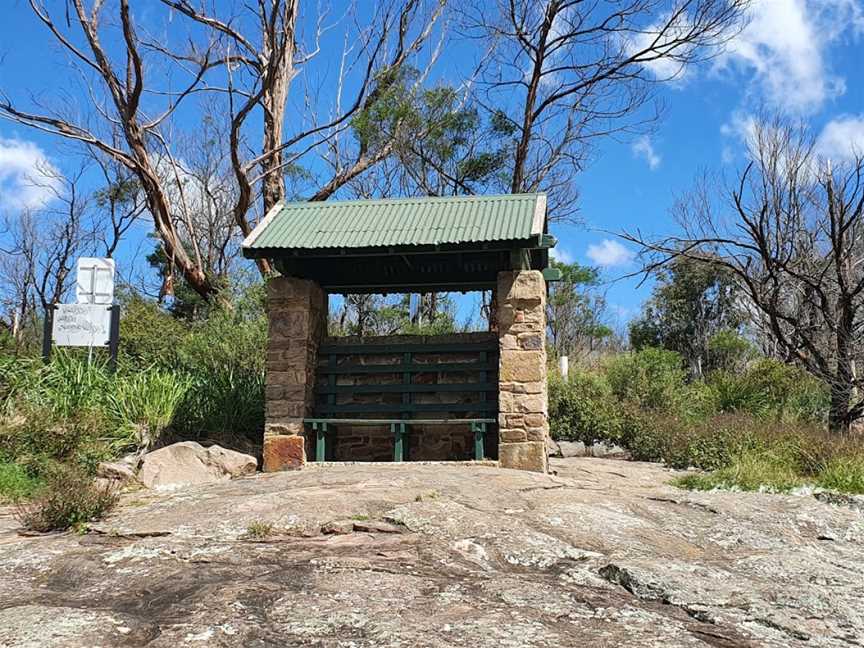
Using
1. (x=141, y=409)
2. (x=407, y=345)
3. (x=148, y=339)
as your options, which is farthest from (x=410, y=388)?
(x=148, y=339)

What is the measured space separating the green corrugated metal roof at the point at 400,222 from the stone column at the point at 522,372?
2.01 ft

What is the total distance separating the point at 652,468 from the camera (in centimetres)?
1048

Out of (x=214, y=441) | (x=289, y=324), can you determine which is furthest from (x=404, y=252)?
(x=214, y=441)

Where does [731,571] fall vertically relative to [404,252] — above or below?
below

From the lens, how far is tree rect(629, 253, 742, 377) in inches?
1084

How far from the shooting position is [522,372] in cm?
845

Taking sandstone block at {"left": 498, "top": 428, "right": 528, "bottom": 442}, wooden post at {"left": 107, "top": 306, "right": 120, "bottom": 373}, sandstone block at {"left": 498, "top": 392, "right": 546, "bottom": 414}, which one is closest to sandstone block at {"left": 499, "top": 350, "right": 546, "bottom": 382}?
sandstone block at {"left": 498, "top": 392, "right": 546, "bottom": 414}

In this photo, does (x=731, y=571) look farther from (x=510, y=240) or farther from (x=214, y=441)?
(x=214, y=441)

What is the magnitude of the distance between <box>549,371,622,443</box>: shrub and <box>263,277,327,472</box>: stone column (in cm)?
531

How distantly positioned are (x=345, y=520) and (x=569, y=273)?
962 inches

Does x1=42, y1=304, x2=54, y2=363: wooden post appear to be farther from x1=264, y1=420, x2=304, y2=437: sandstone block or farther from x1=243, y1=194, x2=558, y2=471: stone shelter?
x1=264, y1=420, x2=304, y2=437: sandstone block

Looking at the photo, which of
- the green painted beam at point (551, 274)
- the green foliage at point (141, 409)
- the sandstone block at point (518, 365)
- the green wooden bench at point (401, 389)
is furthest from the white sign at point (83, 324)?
the green painted beam at point (551, 274)

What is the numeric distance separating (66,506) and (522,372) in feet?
15.4

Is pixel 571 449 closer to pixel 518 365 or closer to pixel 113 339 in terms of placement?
pixel 518 365
